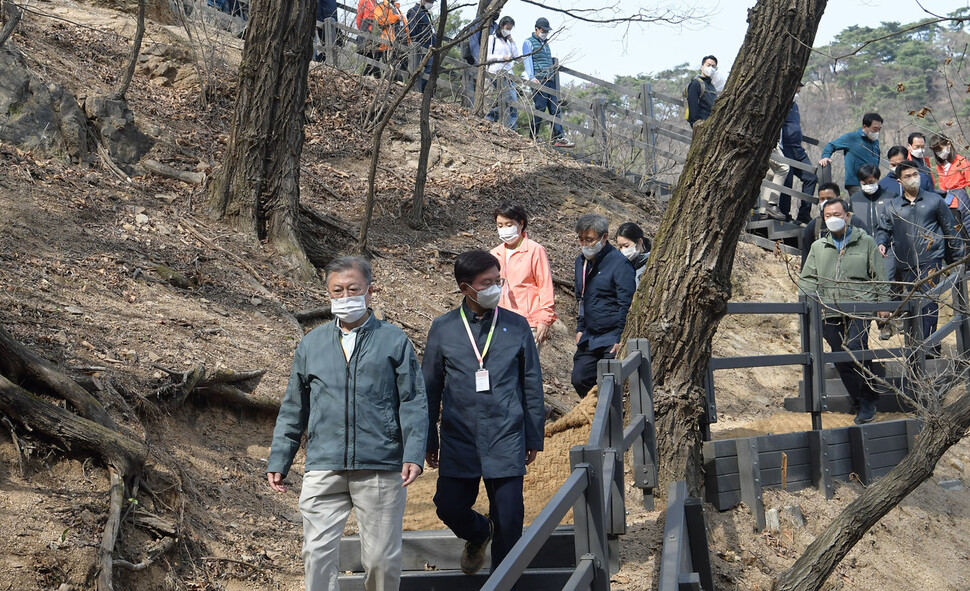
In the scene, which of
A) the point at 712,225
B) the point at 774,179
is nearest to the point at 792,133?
the point at 774,179

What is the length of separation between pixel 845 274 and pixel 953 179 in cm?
452

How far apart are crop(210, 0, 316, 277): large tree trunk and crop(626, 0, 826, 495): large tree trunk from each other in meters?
4.52

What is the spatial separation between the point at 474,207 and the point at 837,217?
19.3 feet

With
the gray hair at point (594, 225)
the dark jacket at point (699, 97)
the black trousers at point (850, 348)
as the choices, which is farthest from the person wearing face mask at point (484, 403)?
the dark jacket at point (699, 97)

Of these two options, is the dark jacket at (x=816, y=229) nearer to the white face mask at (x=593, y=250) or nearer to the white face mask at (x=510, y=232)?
the white face mask at (x=593, y=250)

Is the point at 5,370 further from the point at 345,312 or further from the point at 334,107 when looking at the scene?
the point at 334,107

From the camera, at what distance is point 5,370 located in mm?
5539

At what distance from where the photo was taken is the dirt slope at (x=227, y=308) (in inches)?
221

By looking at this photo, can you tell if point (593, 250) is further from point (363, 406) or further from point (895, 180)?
point (895, 180)

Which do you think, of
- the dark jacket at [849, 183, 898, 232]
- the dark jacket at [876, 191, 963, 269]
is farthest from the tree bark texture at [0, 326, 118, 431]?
the dark jacket at [849, 183, 898, 232]

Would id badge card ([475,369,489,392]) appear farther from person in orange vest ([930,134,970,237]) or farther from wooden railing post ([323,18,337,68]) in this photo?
wooden railing post ([323,18,337,68])

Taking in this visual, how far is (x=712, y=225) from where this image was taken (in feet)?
22.8

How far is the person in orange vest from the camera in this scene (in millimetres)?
11672

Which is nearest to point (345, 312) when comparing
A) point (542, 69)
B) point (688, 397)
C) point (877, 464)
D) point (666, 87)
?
point (688, 397)
